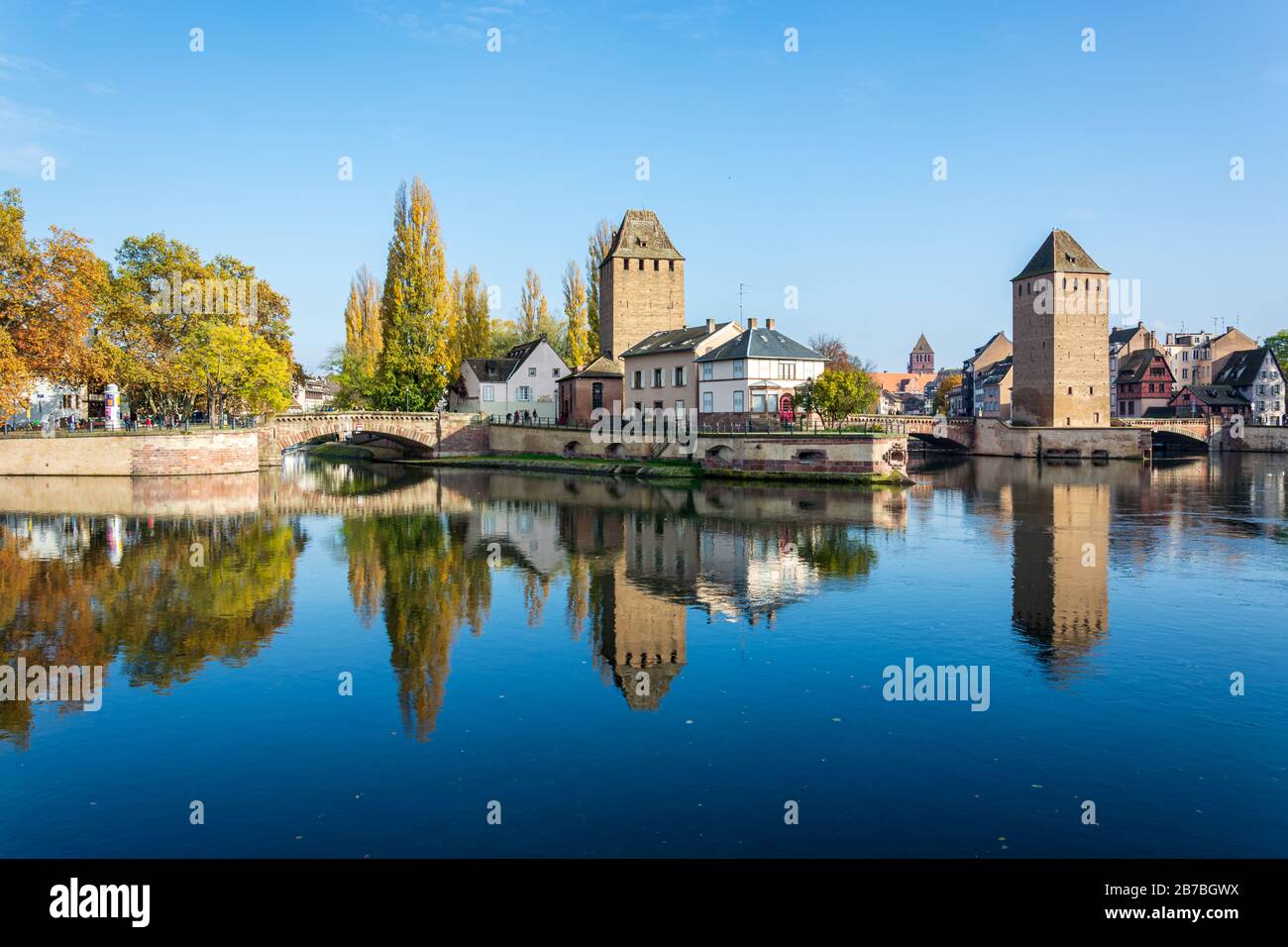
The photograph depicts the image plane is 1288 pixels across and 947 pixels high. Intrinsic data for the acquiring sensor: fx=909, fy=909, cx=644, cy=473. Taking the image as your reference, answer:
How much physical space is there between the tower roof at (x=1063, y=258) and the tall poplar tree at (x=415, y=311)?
55.1 metres

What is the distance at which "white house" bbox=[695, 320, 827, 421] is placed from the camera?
60438 mm

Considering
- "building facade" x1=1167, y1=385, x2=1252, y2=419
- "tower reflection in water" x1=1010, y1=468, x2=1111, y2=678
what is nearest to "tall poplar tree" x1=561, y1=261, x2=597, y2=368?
"tower reflection in water" x1=1010, y1=468, x2=1111, y2=678

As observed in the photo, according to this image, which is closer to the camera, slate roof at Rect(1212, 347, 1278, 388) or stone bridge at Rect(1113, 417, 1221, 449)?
stone bridge at Rect(1113, 417, 1221, 449)

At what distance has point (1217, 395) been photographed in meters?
105

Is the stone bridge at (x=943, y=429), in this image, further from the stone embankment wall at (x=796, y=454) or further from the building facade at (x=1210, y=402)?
the building facade at (x=1210, y=402)

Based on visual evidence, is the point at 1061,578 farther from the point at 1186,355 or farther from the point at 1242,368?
the point at 1186,355

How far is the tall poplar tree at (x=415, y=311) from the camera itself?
74562mm

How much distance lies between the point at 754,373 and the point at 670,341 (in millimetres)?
11291

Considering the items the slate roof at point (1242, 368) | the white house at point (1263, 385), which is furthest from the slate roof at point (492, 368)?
the slate roof at point (1242, 368)

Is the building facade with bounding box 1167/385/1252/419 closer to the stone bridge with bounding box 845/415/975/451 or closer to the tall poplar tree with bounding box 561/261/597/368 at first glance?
the stone bridge with bounding box 845/415/975/451

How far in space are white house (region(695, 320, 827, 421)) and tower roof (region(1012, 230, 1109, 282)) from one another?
35.1m

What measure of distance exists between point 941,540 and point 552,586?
14.5 meters
